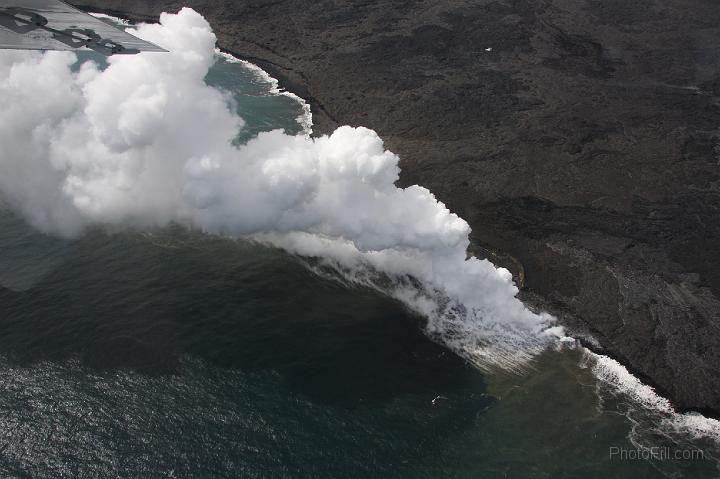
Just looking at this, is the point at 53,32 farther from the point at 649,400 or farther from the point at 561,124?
the point at 561,124

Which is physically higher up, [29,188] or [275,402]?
[29,188]

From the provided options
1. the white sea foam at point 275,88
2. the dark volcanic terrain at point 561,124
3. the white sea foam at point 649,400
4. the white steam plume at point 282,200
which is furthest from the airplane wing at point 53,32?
the white sea foam at point 649,400

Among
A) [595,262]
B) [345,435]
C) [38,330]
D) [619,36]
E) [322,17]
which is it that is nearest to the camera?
[345,435]

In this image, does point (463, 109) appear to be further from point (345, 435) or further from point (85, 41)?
point (345, 435)

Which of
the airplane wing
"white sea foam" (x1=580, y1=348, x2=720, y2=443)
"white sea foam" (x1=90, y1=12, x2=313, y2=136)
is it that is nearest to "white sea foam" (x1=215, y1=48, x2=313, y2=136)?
"white sea foam" (x1=90, y1=12, x2=313, y2=136)

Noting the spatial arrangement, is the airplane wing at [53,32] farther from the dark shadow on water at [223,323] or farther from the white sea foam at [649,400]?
the white sea foam at [649,400]

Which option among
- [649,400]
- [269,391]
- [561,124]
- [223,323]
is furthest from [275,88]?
[649,400]

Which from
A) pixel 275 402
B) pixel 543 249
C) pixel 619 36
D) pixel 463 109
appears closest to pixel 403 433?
pixel 275 402

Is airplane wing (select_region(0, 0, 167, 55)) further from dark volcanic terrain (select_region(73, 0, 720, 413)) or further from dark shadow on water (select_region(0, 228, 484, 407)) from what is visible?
dark volcanic terrain (select_region(73, 0, 720, 413))
